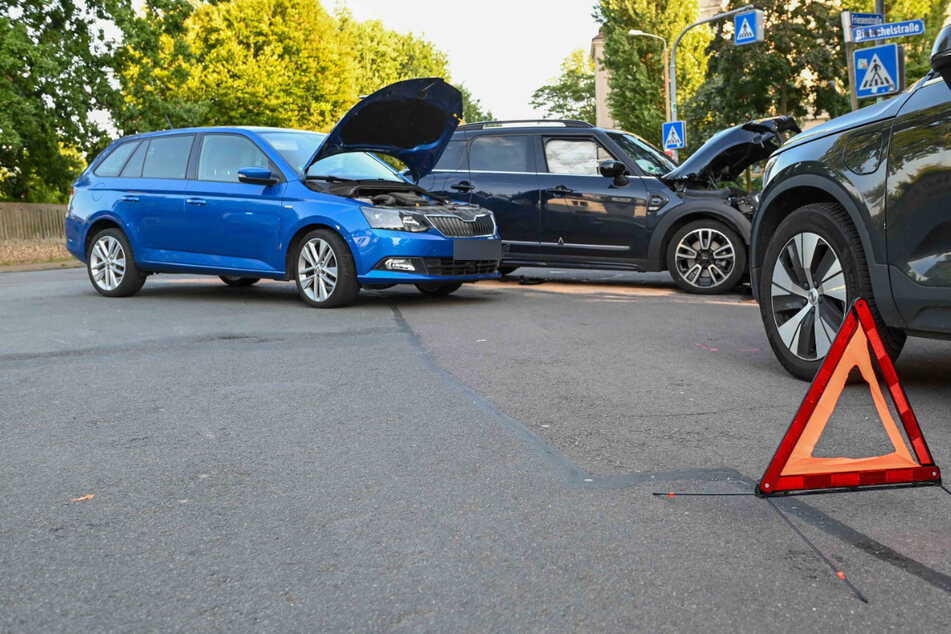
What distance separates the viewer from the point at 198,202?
10.6 metres

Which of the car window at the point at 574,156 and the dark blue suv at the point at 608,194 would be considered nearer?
the dark blue suv at the point at 608,194

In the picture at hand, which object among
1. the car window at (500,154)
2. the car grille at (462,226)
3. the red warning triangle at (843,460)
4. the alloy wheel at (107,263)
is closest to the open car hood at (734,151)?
the car window at (500,154)

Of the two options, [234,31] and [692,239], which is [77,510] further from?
[234,31]

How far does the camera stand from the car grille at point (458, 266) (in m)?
9.82

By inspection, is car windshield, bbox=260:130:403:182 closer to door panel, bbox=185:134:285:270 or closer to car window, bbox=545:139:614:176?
door panel, bbox=185:134:285:270

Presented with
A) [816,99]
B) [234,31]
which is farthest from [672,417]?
[234,31]

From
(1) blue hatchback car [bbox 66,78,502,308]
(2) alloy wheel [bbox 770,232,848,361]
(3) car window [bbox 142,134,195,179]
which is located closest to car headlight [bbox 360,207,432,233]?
(1) blue hatchback car [bbox 66,78,502,308]

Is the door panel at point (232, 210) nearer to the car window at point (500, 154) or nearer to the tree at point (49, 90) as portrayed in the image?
the car window at point (500, 154)

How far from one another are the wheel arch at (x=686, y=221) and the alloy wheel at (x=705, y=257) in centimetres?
16

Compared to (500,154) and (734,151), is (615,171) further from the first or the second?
(500,154)

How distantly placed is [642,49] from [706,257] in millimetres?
43640

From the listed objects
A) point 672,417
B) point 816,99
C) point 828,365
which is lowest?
point 672,417

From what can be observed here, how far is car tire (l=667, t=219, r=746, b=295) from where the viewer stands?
11.1 meters

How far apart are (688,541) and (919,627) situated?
0.77 m
